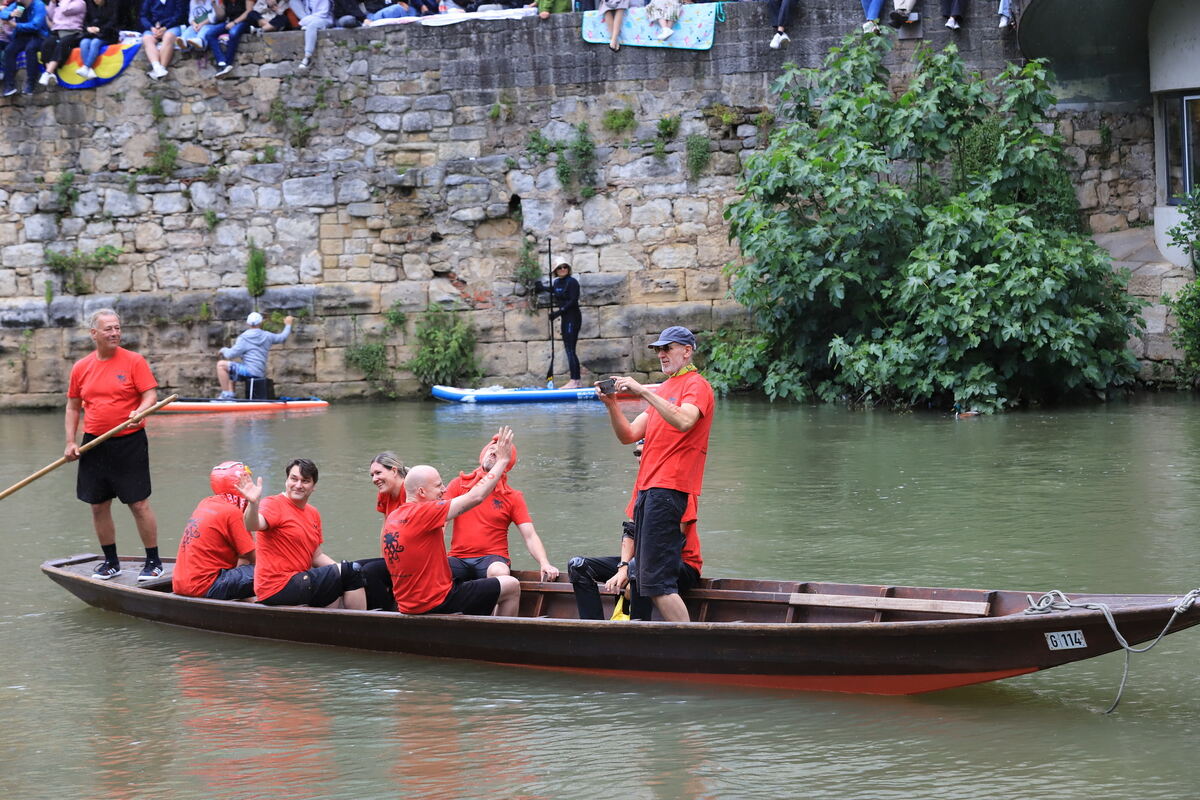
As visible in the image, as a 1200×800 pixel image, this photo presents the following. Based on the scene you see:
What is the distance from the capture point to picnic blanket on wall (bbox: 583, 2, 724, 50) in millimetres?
17578

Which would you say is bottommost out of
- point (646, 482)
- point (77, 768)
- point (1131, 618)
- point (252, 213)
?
point (77, 768)

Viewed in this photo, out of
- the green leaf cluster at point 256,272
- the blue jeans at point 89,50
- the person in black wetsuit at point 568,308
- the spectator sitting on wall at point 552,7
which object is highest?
the spectator sitting on wall at point 552,7

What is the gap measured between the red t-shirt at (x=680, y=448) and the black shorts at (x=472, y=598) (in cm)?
94

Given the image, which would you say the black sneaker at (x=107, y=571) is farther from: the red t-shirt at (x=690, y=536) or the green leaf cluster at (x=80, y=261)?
the green leaf cluster at (x=80, y=261)

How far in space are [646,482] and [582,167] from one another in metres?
12.0

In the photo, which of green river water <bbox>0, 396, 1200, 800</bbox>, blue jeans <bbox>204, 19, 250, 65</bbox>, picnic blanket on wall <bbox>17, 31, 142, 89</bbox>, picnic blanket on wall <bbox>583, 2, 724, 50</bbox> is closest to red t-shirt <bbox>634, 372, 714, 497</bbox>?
Result: green river water <bbox>0, 396, 1200, 800</bbox>

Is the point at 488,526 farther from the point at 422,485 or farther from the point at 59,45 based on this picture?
the point at 59,45

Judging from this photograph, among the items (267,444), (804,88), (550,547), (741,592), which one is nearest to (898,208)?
(804,88)

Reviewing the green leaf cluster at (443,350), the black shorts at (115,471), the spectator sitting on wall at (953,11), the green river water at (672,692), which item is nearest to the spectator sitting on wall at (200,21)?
the green leaf cluster at (443,350)

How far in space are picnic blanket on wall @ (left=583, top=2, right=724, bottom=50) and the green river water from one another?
283 inches

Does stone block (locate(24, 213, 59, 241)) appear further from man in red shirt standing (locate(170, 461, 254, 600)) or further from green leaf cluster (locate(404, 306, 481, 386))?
man in red shirt standing (locate(170, 461, 254, 600))

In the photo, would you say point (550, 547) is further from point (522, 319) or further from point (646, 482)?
A: point (522, 319)

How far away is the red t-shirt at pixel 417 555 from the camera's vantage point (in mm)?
6578

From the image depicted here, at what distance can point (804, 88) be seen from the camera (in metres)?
16.7
